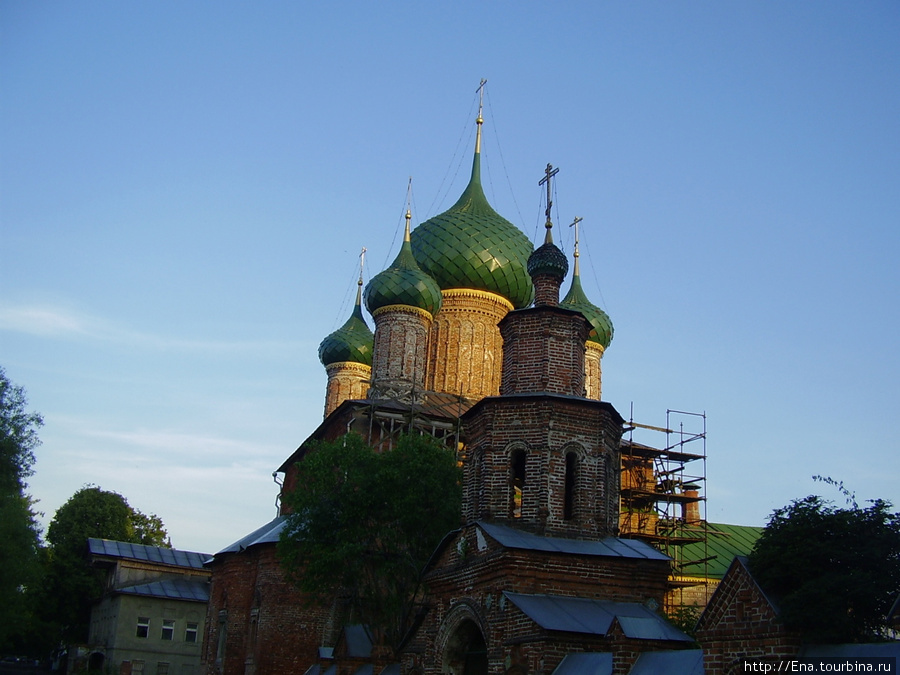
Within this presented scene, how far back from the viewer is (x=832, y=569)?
10023mm

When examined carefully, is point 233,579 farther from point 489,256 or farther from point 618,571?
point 618,571

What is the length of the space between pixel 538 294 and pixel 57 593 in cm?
2854

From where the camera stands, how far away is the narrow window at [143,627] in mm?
33125

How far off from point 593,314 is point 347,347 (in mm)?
8483

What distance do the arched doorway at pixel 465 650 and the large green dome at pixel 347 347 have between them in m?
17.5

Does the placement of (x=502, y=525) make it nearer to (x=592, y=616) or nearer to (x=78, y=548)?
(x=592, y=616)

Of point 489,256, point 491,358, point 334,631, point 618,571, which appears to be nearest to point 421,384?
point 491,358

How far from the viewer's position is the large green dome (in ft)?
105

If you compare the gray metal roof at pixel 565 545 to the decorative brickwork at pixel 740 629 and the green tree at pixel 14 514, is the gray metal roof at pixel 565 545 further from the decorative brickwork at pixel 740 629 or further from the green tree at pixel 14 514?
the green tree at pixel 14 514

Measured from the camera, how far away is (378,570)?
A: 17.8 meters

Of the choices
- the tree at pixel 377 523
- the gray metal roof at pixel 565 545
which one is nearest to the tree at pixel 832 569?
the gray metal roof at pixel 565 545

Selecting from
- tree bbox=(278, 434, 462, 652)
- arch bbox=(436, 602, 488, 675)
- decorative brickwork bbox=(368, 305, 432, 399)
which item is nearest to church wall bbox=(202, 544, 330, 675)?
tree bbox=(278, 434, 462, 652)

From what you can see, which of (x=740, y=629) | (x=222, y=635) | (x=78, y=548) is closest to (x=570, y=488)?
(x=740, y=629)

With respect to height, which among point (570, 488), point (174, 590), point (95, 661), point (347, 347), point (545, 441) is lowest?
point (95, 661)
